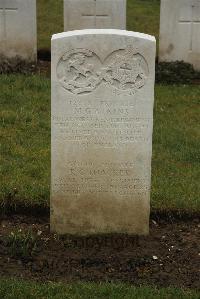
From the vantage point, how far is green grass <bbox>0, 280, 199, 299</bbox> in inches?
164

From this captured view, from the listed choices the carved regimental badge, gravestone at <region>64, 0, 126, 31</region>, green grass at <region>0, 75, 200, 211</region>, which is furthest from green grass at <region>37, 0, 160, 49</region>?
the carved regimental badge

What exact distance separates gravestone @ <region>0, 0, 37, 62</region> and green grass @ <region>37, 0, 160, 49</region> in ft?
4.24

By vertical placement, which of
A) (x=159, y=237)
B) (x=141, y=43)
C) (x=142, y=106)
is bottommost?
(x=159, y=237)

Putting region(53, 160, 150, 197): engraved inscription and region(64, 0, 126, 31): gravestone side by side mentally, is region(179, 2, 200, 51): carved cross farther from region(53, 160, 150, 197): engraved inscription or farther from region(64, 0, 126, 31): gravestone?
region(53, 160, 150, 197): engraved inscription

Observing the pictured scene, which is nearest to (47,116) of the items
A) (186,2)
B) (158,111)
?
(158,111)

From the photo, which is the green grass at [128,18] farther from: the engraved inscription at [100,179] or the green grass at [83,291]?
the green grass at [83,291]

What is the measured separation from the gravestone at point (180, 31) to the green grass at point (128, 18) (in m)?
2.00

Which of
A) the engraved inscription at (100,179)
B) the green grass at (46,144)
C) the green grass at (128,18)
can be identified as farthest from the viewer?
the green grass at (128,18)

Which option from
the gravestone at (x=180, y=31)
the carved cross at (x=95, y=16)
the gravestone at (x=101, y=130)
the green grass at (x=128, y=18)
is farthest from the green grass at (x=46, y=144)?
the green grass at (x=128, y=18)

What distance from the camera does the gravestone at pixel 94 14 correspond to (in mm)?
10758

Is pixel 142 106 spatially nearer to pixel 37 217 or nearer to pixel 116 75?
pixel 116 75

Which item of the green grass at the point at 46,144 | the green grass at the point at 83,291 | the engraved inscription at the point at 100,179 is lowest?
the green grass at the point at 83,291

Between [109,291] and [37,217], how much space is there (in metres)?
1.48

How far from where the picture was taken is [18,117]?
780cm
